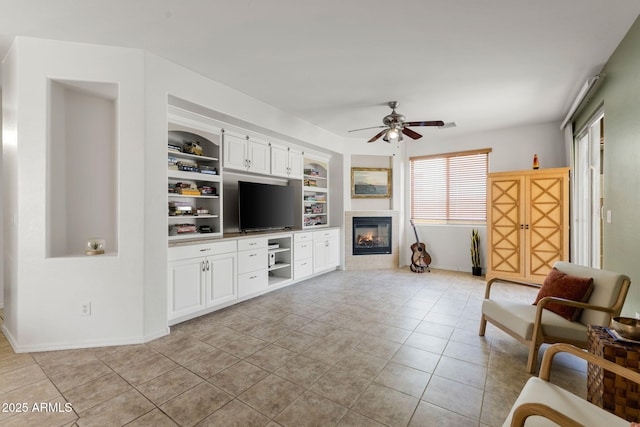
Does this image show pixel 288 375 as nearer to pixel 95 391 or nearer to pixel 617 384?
pixel 95 391

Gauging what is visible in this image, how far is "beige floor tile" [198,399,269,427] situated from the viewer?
5.64 ft

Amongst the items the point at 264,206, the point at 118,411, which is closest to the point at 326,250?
the point at 264,206

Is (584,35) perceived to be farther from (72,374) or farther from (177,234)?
(72,374)

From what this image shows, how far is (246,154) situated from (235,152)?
200 mm

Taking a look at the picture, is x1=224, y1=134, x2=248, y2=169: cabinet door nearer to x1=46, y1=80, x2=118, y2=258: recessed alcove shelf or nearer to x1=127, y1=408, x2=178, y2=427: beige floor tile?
x1=46, y1=80, x2=118, y2=258: recessed alcove shelf

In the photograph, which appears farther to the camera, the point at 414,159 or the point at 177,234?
the point at 414,159

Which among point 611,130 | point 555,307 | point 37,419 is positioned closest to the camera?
point 37,419

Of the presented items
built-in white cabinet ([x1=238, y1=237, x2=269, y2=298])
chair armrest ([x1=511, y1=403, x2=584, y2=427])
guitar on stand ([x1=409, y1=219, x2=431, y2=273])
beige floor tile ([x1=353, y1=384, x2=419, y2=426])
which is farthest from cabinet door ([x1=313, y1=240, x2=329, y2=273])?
chair armrest ([x1=511, y1=403, x2=584, y2=427])

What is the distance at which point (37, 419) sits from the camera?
1769mm

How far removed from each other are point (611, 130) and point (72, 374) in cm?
527

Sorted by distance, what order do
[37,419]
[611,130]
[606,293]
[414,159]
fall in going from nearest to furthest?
[37,419] → [606,293] → [611,130] → [414,159]

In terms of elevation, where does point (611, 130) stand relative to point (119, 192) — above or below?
above

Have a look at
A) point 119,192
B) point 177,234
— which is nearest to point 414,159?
point 177,234

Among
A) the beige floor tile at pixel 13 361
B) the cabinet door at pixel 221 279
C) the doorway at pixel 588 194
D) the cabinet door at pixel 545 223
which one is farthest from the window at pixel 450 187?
the beige floor tile at pixel 13 361
